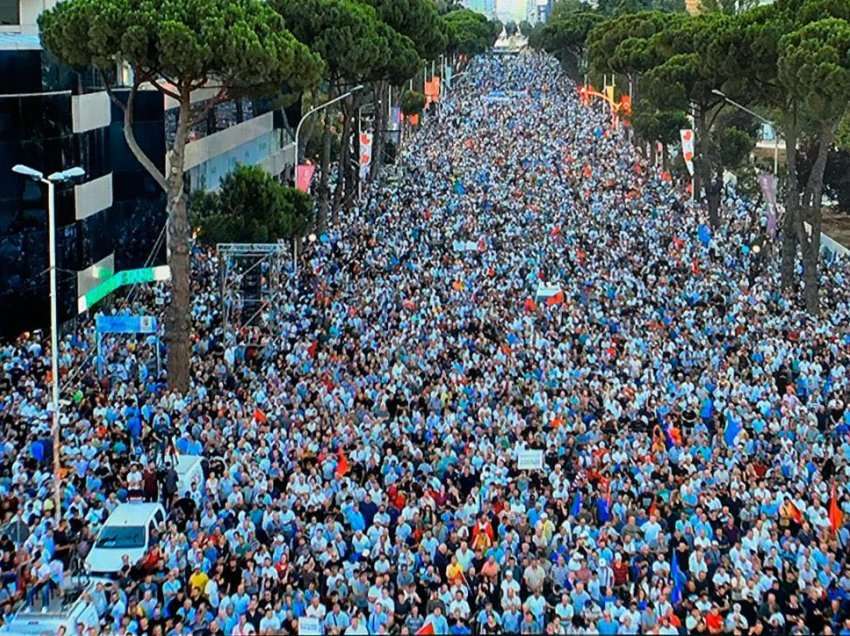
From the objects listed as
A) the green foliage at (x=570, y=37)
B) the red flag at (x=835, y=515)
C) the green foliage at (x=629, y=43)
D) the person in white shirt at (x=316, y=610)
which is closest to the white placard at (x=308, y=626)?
the person in white shirt at (x=316, y=610)

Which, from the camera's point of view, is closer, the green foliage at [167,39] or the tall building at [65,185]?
the green foliage at [167,39]

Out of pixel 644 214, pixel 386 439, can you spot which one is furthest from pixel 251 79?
pixel 644 214

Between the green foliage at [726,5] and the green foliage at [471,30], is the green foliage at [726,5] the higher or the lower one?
the higher one

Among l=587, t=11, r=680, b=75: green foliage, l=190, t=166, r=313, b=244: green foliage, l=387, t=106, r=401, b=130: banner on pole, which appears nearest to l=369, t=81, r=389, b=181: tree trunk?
l=387, t=106, r=401, b=130: banner on pole

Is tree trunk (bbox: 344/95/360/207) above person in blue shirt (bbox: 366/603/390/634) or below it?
below

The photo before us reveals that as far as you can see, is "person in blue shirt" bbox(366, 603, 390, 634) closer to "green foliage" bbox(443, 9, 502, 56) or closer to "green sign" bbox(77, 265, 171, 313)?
"green sign" bbox(77, 265, 171, 313)

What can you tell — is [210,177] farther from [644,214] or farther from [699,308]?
[699,308]

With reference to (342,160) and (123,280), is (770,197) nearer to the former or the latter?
(342,160)

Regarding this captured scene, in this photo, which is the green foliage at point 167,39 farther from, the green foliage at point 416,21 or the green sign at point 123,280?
the green foliage at point 416,21
